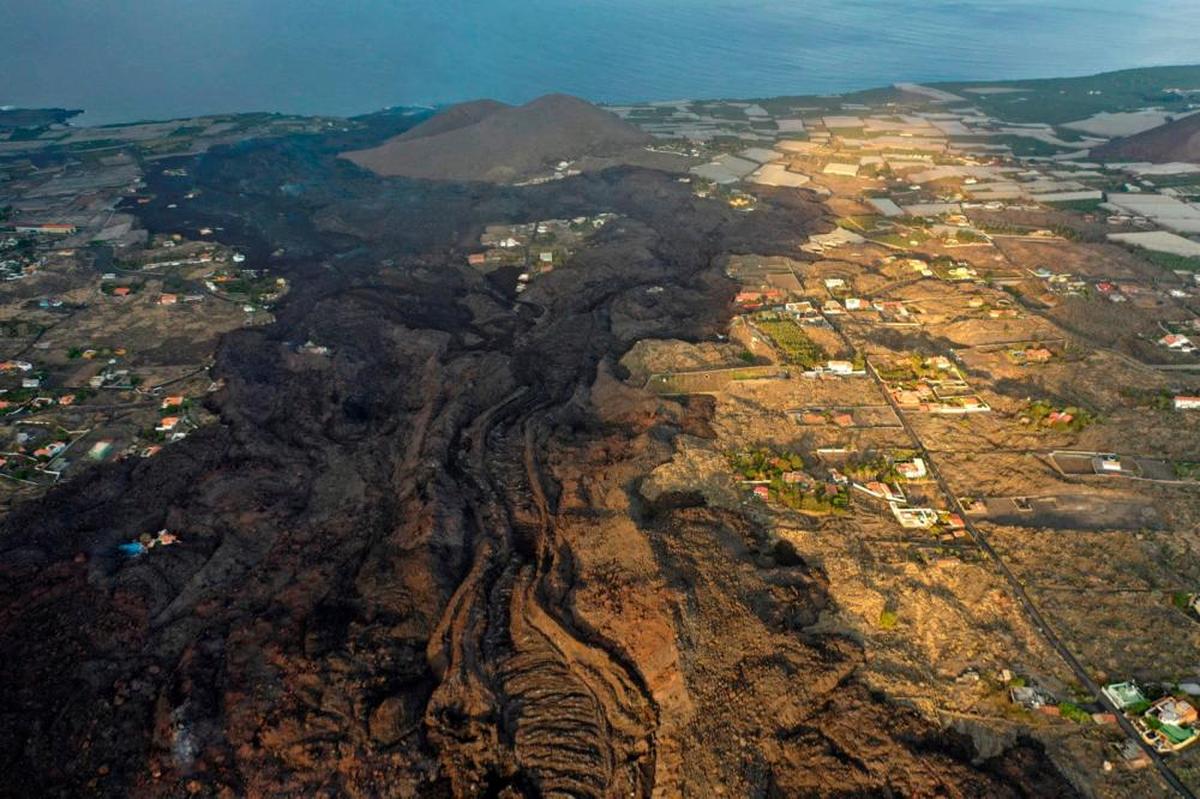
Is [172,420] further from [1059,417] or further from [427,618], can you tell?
[1059,417]

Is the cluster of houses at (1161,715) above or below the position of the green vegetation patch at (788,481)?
below

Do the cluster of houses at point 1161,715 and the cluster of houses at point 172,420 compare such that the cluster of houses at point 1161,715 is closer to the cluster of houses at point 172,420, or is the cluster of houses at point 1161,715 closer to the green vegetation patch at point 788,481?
the green vegetation patch at point 788,481

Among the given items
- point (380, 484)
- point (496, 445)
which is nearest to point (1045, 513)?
point (496, 445)

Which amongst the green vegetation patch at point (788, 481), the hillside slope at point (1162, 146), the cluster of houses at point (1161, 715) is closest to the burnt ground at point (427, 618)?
the green vegetation patch at point (788, 481)

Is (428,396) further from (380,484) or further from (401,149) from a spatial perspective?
(401,149)

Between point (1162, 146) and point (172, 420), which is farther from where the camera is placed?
point (1162, 146)

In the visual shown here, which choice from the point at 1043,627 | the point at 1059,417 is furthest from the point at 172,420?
the point at 1059,417
